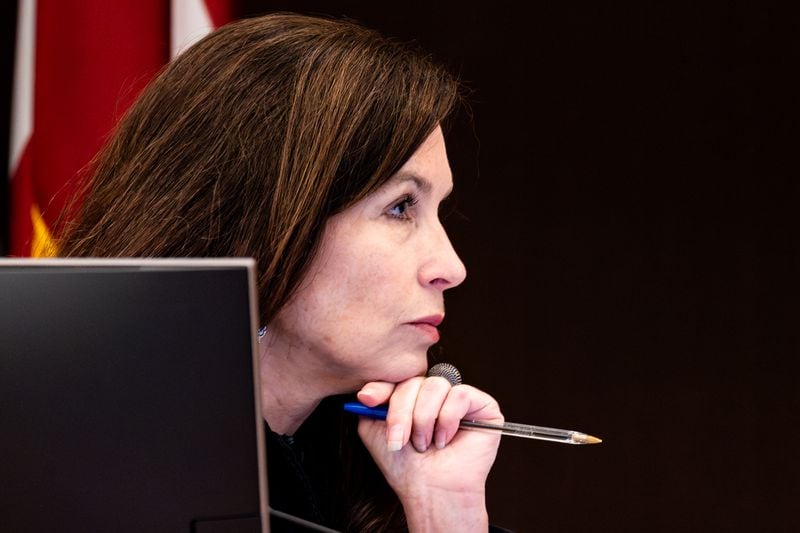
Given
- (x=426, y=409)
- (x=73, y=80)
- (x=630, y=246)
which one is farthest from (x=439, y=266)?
(x=73, y=80)

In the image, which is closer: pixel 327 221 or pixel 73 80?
pixel 327 221

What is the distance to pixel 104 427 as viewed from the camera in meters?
0.51

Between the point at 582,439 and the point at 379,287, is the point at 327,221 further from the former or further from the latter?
the point at 582,439

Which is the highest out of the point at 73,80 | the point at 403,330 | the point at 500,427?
the point at 73,80

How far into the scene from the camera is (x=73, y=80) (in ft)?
5.85

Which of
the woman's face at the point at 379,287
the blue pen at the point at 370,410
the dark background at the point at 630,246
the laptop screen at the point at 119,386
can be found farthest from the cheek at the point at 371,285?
the dark background at the point at 630,246

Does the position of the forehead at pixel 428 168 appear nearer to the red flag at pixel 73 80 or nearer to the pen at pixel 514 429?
the pen at pixel 514 429

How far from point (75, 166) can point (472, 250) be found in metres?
0.79

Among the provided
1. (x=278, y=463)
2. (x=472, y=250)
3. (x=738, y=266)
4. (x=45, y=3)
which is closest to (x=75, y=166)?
(x=45, y=3)

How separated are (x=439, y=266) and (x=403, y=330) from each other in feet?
0.28

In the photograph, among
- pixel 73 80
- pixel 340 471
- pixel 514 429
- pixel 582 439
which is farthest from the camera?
pixel 73 80

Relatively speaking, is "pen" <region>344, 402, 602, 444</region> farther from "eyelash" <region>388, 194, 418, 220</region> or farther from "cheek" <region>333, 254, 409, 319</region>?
"eyelash" <region>388, 194, 418, 220</region>

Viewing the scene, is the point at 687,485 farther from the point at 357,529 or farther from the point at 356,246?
the point at 356,246

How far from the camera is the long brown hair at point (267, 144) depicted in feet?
3.47
